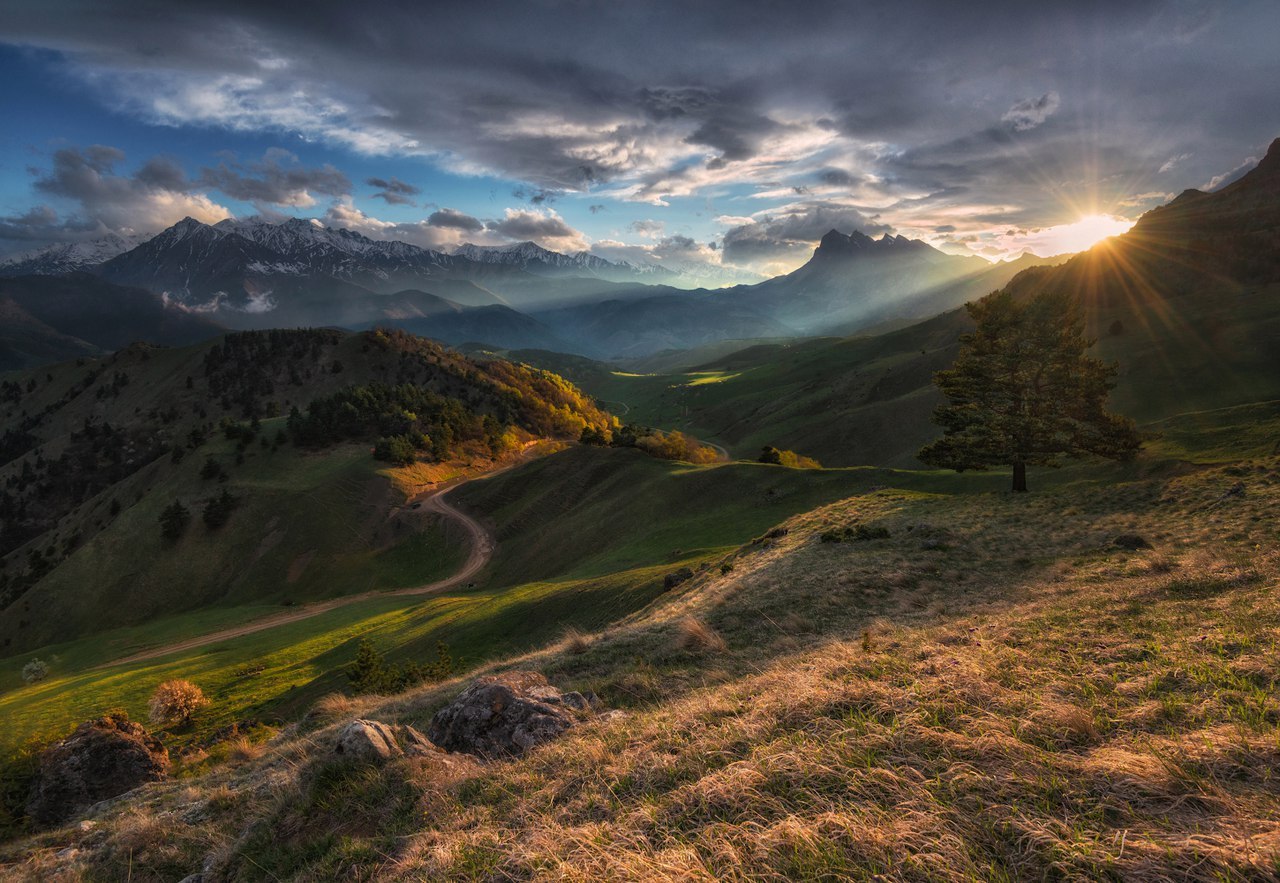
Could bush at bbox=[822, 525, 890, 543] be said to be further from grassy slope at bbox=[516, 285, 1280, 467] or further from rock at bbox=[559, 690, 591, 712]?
grassy slope at bbox=[516, 285, 1280, 467]

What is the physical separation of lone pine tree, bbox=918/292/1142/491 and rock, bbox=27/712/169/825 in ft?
150

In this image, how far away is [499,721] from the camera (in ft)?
34.0

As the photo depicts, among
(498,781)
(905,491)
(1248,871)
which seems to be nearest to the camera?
(1248,871)

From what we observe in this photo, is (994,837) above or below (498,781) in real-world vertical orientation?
above

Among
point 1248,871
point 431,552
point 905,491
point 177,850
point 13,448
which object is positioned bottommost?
point 431,552

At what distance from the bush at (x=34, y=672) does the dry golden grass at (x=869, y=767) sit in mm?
61025

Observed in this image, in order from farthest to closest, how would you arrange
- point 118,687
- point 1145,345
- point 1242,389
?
point 1145,345 < point 1242,389 < point 118,687

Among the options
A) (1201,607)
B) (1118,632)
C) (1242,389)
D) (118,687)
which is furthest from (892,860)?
(1242,389)

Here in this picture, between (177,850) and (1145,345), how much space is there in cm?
11710

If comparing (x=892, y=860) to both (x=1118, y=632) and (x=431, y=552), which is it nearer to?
(x=1118, y=632)

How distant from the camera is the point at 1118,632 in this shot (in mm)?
10570

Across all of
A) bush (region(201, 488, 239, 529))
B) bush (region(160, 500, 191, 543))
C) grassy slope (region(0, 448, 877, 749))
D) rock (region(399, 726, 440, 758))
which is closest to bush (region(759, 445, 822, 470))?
grassy slope (region(0, 448, 877, 749))

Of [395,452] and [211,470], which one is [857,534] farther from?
[211,470]

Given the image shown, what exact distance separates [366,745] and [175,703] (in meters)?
35.1
